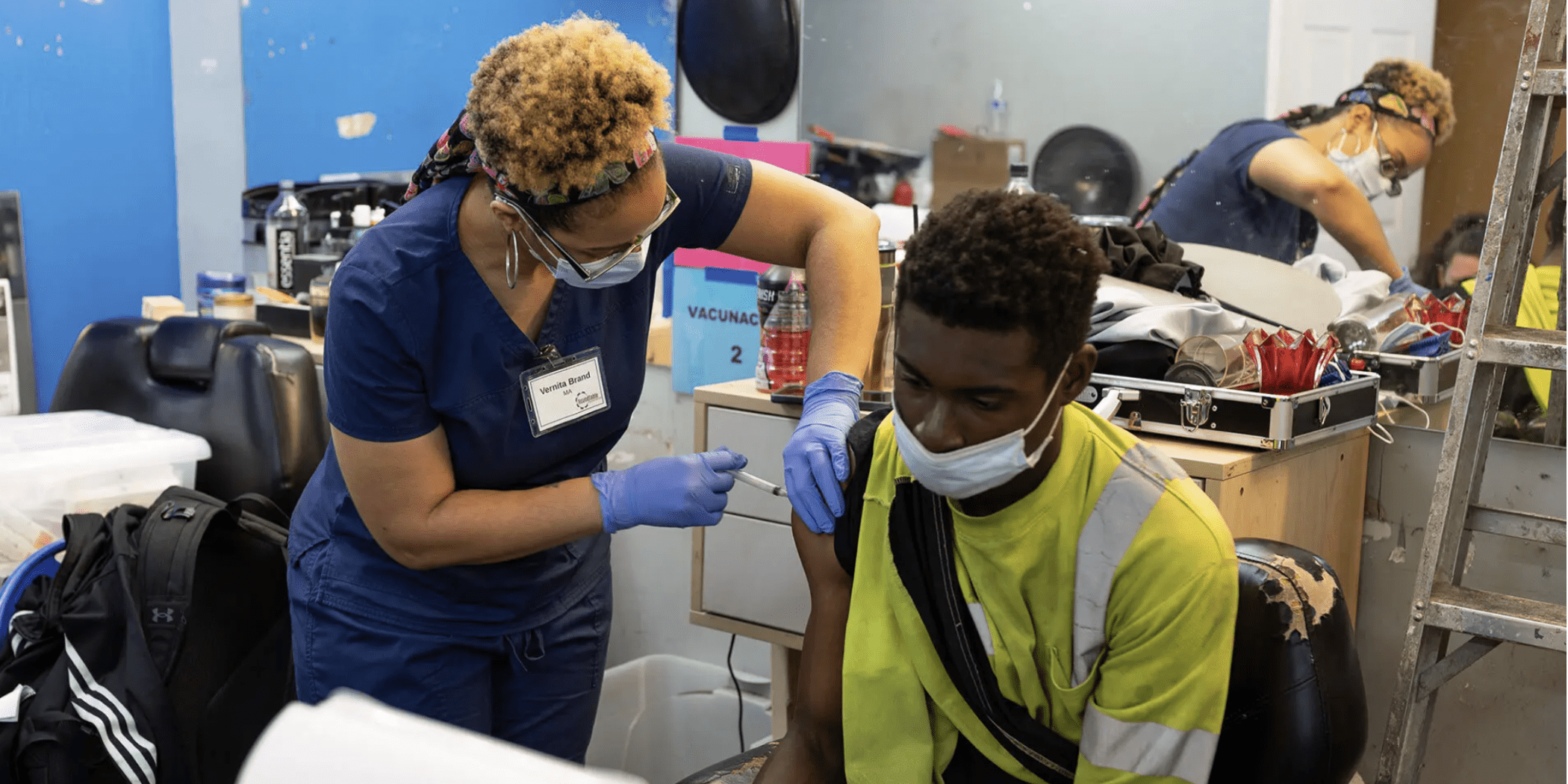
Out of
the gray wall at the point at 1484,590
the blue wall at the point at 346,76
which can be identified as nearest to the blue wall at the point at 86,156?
the blue wall at the point at 346,76

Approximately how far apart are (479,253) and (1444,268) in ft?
5.24

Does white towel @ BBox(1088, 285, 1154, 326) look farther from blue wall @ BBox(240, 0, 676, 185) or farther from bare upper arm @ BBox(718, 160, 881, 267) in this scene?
blue wall @ BBox(240, 0, 676, 185)

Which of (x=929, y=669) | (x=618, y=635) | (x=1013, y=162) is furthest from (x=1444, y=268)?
(x=618, y=635)

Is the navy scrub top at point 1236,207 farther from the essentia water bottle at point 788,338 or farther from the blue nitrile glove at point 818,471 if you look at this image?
the blue nitrile glove at point 818,471

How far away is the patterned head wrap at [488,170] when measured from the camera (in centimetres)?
137

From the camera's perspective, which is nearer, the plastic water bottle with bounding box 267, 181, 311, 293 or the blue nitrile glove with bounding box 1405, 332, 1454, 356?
the blue nitrile glove with bounding box 1405, 332, 1454, 356

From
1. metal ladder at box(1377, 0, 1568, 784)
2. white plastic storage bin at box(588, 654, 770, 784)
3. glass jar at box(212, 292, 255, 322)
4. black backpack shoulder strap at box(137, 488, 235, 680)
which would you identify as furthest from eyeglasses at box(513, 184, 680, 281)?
glass jar at box(212, 292, 255, 322)

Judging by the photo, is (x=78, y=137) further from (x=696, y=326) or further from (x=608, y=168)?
(x=608, y=168)

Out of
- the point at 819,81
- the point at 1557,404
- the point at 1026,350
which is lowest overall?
the point at 1557,404

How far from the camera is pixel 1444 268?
2111mm

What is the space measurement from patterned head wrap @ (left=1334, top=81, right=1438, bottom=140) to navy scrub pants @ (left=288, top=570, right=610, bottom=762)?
1499 millimetres

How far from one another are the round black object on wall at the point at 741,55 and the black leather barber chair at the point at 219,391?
46.8 inches

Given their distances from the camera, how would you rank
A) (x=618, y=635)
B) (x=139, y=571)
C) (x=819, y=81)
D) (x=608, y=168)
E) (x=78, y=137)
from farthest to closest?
(x=78, y=137) < (x=618, y=635) < (x=819, y=81) < (x=139, y=571) < (x=608, y=168)

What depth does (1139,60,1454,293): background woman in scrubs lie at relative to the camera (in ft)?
6.95
